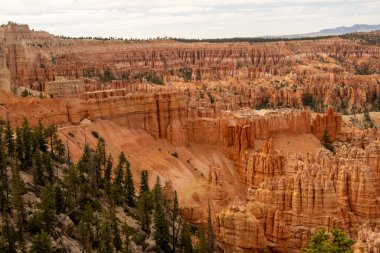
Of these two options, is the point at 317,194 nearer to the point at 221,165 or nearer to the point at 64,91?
the point at 221,165

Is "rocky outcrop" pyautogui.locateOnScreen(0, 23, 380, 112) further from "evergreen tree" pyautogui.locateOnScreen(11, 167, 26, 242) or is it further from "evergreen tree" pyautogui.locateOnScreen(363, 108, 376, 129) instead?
"evergreen tree" pyautogui.locateOnScreen(11, 167, 26, 242)

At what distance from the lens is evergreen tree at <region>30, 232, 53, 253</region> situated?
2302 centimetres

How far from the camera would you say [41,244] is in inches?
909

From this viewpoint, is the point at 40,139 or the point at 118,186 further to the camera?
the point at 118,186

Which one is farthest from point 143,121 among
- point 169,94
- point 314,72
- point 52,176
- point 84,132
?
point 314,72

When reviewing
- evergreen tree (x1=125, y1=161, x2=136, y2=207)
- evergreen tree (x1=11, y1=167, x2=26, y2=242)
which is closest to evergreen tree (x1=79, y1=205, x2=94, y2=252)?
evergreen tree (x1=11, y1=167, x2=26, y2=242)

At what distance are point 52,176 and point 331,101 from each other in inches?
3018

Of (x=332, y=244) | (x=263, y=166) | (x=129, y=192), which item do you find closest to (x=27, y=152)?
(x=129, y=192)

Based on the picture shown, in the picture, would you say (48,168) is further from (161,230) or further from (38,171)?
(161,230)

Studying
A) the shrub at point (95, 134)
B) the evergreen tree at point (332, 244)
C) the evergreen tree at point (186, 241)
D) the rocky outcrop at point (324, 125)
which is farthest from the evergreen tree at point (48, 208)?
the rocky outcrop at point (324, 125)

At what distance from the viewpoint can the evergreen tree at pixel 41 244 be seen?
2302 cm

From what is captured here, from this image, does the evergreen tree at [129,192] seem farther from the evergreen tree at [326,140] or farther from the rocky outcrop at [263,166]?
the evergreen tree at [326,140]

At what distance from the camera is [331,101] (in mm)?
99750

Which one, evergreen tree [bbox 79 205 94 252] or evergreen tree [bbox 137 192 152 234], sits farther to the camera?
evergreen tree [bbox 137 192 152 234]
